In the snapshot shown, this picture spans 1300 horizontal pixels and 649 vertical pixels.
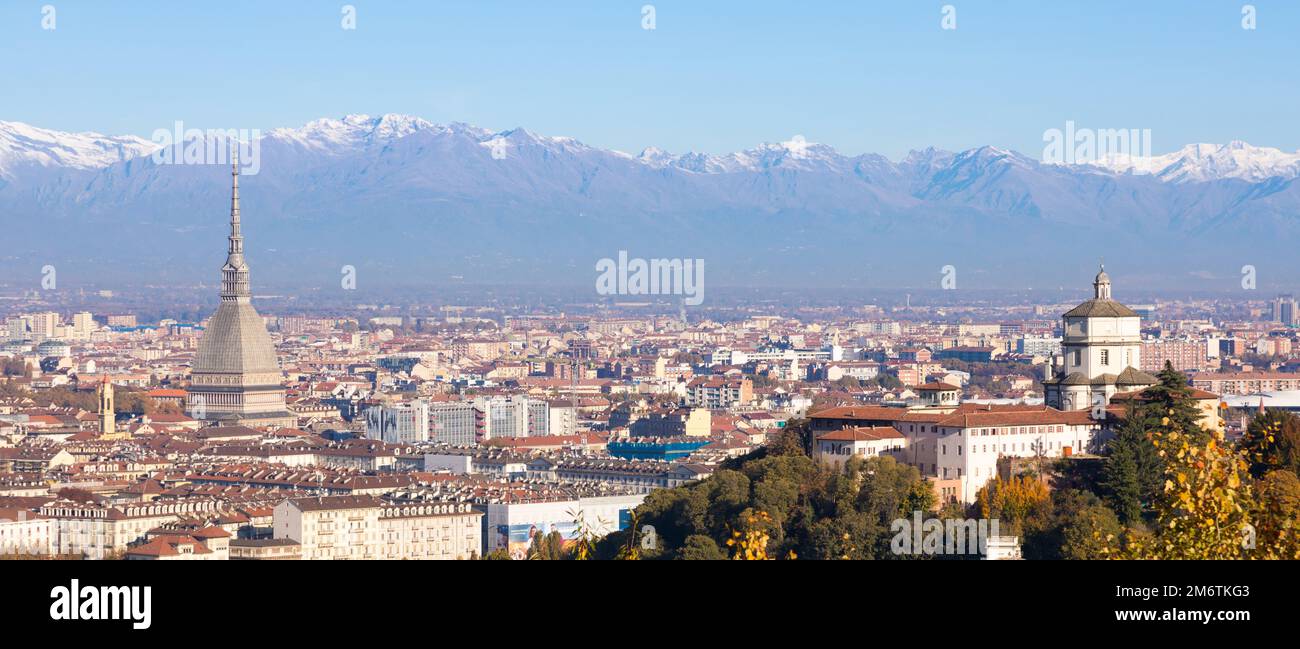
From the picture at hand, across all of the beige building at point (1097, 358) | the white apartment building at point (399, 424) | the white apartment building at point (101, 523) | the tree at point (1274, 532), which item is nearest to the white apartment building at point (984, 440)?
the beige building at point (1097, 358)

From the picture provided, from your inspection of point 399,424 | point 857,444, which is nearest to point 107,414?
point 399,424

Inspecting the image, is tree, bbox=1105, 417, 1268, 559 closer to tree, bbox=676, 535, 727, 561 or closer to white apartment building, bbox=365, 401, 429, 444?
tree, bbox=676, 535, 727, 561

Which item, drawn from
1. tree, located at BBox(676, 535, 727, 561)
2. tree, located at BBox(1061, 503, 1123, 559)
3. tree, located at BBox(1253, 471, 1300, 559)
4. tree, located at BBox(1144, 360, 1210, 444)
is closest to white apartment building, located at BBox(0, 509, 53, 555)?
tree, located at BBox(676, 535, 727, 561)

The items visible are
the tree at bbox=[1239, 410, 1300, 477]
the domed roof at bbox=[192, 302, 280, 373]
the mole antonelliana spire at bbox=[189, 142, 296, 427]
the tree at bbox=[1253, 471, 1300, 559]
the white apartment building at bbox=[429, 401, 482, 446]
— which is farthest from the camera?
the domed roof at bbox=[192, 302, 280, 373]

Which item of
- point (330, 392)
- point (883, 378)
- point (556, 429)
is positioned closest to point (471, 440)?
point (556, 429)

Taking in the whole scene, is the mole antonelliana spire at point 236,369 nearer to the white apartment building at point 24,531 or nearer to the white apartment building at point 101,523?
the white apartment building at point 101,523

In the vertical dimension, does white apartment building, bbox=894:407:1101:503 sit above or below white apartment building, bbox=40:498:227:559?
above

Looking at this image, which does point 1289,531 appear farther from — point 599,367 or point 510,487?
point 599,367

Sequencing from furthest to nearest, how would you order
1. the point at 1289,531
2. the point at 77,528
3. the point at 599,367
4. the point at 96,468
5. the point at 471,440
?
1. the point at 599,367
2. the point at 471,440
3. the point at 96,468
4. the point at 77,528
5. the point at 1289,531
